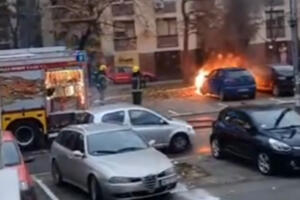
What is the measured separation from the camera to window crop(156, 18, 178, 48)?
196 ft

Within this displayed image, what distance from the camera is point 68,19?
2108 inches

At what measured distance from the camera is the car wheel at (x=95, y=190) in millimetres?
12984

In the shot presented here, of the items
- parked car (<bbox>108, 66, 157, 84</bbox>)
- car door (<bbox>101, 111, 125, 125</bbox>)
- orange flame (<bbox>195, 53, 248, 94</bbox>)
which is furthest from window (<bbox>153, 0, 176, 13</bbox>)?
car door (<bbox>101, 111, 125, 125</bbox>)

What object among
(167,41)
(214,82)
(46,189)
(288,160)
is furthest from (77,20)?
(288,160)

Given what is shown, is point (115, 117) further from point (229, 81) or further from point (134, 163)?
point (229, 81)

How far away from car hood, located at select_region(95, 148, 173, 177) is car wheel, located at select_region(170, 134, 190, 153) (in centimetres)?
609

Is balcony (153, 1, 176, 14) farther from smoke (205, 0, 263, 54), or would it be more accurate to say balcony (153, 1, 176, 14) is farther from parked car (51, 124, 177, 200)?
parked car (51, 124, 177, 200)

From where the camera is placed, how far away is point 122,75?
56156mm

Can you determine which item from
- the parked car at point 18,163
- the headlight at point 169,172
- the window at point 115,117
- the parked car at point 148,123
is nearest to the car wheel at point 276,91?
the parked car at point 148,123

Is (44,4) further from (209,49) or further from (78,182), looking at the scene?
(78,182)

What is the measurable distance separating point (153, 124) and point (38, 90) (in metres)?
4.61

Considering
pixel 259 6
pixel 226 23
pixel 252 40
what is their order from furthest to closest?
pixel 252 40 → pixel 226 23 → pixel 259 6

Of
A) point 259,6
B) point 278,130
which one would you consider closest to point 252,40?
point 259,6

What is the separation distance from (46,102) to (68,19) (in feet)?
104
